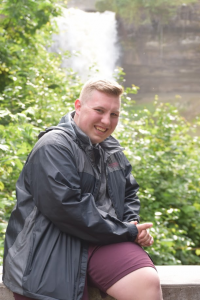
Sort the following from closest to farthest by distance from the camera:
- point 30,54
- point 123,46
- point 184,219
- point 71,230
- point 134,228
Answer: point 71,230 → point 134,228 → point 184,219 → point 30,54 → point 123,46

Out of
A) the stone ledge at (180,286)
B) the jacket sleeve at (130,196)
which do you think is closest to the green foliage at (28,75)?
the jacket sleeve at (130,196)

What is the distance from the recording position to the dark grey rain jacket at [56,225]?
1.70m

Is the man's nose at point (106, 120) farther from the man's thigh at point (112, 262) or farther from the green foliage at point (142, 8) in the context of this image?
the green foliage at point (142, 8)

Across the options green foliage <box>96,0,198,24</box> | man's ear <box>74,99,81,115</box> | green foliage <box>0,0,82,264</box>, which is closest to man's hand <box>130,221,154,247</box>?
man's ear <box>74,99,81,115</box>

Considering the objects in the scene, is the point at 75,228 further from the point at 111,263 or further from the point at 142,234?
the point at 142,234

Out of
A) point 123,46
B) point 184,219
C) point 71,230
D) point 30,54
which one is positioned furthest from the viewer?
point 123,46

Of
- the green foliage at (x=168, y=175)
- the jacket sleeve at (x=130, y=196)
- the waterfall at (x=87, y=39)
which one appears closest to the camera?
the jacket sleeve at (x=130, y=196)

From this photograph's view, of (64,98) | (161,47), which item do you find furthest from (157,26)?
(64,98)

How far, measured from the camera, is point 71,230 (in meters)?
1.75

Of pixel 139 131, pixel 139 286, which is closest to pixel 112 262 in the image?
pixel 139 286

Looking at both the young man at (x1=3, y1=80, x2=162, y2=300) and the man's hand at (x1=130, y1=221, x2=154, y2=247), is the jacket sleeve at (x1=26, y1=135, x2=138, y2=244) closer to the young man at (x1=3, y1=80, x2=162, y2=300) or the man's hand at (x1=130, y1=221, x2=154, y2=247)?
the young man at (x1=3, y1=80, x2=162, y2=300)

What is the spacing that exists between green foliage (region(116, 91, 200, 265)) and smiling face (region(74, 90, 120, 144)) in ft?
9.43

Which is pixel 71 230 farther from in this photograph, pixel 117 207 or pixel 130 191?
pixel 130 191

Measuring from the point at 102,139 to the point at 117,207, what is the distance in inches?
14.2
